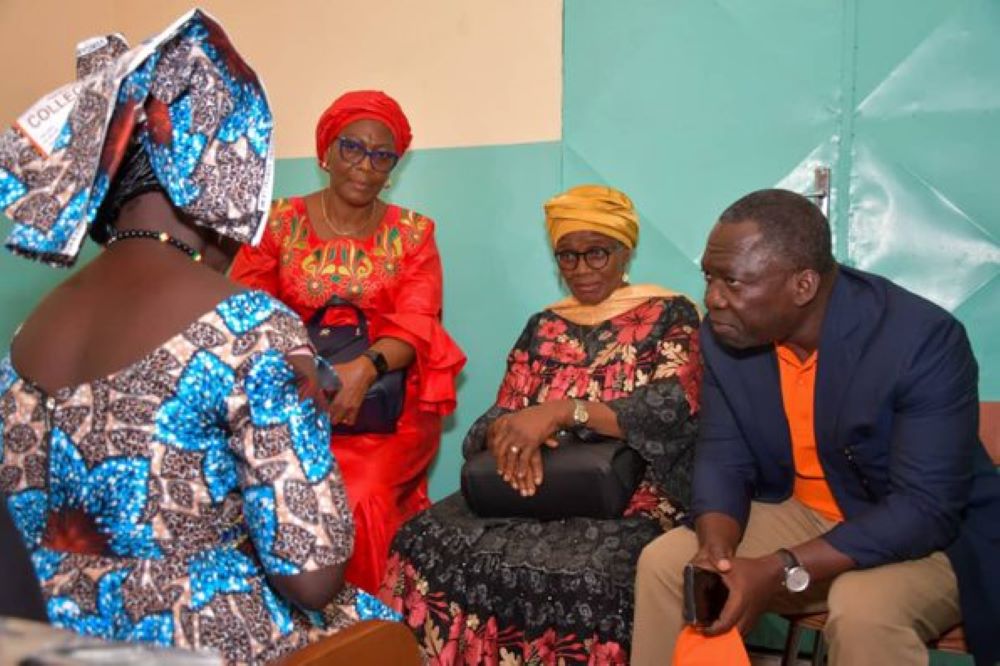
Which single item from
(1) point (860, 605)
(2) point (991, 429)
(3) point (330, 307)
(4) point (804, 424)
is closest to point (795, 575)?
(1) point (860, 605)

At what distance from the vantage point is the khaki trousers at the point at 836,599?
7.63 ft

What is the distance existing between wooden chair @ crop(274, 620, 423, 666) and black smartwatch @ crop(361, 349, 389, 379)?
6.74ft

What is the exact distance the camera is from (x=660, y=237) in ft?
13.3

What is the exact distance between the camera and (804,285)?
2.63m

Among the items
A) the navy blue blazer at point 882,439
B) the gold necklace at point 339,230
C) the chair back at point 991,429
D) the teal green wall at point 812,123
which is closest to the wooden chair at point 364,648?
the navy blue blazer at point 882,439

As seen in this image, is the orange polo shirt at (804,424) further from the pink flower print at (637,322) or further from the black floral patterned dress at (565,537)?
the pink flower print at (637,322)

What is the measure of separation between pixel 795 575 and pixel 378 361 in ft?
5.52

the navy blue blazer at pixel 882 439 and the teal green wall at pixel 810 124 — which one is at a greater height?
the teal green wall at pixel 810 124

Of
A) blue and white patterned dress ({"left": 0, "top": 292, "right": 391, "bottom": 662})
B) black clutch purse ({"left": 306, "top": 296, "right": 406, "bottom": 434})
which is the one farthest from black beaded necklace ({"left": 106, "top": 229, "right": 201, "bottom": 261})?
black clutch purse ({"left": 306, "top": 296, "right": 406, "bottom": 434})

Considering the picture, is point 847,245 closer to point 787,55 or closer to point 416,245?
point 787,55

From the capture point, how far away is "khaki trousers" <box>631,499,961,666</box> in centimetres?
233

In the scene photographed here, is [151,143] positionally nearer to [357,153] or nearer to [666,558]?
[666,558]

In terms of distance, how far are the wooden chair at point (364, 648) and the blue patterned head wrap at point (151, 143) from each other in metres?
0.68

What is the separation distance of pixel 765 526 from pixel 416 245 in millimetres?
1718
